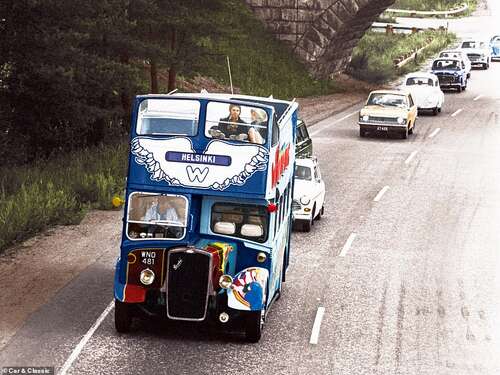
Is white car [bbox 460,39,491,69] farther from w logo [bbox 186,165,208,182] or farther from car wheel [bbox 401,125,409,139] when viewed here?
w logo [bbox 186,165,208,182]

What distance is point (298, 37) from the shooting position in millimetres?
54781

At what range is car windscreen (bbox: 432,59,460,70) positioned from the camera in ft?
187

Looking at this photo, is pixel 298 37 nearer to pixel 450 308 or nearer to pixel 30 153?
pixel 30 153

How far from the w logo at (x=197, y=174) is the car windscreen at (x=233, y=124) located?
1.73 feet

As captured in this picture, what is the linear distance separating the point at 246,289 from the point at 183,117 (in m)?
2.66

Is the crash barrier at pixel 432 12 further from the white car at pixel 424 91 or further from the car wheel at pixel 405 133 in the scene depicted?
the car wheel at pixel 405 133

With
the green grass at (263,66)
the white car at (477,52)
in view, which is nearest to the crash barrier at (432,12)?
the white car at (477,52)

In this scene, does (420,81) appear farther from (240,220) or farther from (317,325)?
(240,220)

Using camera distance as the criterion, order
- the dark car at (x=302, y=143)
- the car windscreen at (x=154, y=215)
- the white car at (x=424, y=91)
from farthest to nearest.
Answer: the white car at (x=424, y=91) < the dark car at (x=302, y=143) < the car windscreen at (x=154, y=215)

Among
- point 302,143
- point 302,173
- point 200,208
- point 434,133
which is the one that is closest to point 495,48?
point 434,133

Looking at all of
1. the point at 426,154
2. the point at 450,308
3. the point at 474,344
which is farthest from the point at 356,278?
the point at 426,154

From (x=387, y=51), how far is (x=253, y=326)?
60.6 m

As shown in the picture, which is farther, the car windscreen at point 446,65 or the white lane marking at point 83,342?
the car windscreen at point 446,65

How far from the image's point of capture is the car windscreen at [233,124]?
52.9 feet
